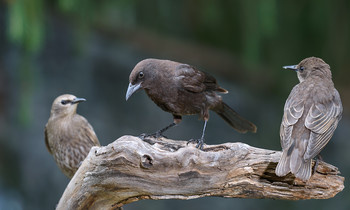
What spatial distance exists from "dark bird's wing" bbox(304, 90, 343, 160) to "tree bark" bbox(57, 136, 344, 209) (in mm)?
174

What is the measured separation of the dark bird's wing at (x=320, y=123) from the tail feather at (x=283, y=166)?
95mm

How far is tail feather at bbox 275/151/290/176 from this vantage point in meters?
2.31

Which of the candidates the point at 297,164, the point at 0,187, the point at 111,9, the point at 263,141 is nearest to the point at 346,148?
the point at 263,141

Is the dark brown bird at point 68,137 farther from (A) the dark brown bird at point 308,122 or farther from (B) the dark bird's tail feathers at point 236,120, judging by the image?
(A) the dark brown bird at point 308,122

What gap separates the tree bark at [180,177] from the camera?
2412 mm

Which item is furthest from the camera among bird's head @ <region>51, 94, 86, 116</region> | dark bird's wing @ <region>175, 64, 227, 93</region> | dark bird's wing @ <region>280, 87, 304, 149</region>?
bird's head @ <region>51, 94, 86, 116</region>

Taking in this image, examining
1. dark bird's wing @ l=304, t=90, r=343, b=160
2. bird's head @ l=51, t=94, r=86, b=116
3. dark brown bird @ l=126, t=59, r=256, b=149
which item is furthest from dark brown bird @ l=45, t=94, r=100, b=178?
dark bird's wing @ l=304, t=90, r=343, b=160

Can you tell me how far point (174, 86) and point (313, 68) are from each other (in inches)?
33.5

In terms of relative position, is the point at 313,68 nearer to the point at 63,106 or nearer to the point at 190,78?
the point at 190,78

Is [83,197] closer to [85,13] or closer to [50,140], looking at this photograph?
[50,140]

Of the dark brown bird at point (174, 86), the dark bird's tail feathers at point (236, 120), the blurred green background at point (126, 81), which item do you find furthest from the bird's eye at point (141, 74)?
the blurred green background at point (126, 81)

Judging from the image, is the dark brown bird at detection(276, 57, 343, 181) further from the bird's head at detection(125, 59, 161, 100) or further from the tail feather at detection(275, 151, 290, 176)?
the bird's head at detection(125, 59, 161, 100)

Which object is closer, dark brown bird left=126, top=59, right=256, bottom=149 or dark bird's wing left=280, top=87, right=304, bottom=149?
dark bird's wing left=280, top=87, right=304, bottom=149

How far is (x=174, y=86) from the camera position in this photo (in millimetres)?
2910
